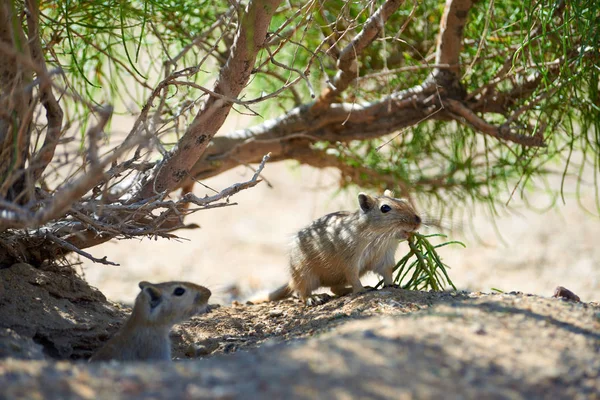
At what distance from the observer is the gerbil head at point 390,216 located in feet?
16.4

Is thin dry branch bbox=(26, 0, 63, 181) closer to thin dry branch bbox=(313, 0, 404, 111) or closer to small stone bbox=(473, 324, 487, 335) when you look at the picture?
thin dry branch bbox=(313, 0, 404, 111)

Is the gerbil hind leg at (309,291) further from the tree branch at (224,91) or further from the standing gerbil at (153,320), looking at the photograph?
the tree branch at (224,91)

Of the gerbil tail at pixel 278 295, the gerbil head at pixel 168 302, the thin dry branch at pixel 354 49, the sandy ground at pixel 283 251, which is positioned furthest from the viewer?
the sandy ground at pixel 283 251

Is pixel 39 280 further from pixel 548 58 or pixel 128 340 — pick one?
pixel 548 58

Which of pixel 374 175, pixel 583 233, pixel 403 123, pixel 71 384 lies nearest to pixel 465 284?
pixel 583 233

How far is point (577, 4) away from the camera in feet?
13.8

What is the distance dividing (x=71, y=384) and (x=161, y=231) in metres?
1.65

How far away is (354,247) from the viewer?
5.11m

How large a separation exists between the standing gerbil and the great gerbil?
1.29m

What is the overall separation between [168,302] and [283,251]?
626cm

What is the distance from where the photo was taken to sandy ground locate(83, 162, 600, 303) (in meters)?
10.5

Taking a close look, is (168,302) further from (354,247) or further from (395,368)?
(395,368)

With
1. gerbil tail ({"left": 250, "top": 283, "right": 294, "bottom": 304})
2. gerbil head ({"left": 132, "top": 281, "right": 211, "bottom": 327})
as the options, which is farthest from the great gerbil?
gerbil head ({"left": 132, "top": 281, "right": 211, "bottom": 327})

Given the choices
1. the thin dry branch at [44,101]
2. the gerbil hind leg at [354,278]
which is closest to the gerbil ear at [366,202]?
the gerbil hind leg at [354,278]
